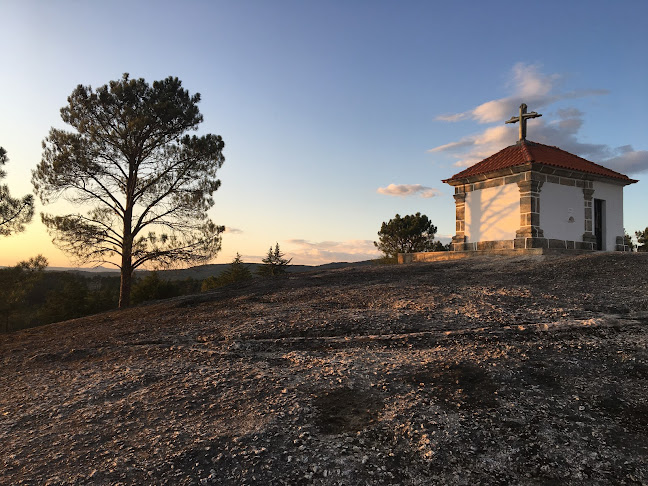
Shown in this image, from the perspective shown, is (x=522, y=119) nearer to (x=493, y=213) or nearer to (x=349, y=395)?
(x=493, y=213)

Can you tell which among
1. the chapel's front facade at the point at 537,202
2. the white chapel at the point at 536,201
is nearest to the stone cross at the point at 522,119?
the white chapel at the point at 536,201

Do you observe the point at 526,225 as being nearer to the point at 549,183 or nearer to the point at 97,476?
the point at 549,183

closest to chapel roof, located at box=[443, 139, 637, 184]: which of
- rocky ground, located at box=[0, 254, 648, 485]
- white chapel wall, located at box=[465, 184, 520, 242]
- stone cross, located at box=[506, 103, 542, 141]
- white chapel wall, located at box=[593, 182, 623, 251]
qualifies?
stone cross, located at box=[506, 103, 542, 141]

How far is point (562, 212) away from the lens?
16969 millimetres

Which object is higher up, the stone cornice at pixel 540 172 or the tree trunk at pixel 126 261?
the stone cornice at pixel 540 172

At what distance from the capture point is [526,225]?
16406 mm

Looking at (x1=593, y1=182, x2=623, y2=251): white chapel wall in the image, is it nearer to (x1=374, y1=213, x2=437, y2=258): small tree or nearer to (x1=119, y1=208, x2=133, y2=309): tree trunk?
(x1=119, y1=208, x2=133, y2=309): tree trunk

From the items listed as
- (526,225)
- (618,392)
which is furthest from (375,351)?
(526,225)

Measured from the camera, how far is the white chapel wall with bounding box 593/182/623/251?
712 inches

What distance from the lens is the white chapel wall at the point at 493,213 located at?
16.9 m

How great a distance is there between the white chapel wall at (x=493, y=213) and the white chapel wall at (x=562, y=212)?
3.21 feet

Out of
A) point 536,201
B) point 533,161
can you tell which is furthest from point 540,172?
point 536,201

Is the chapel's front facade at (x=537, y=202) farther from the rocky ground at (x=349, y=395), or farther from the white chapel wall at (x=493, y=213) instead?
the rocky ground at (x=349, y=395)

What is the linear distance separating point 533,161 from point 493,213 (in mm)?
2444
